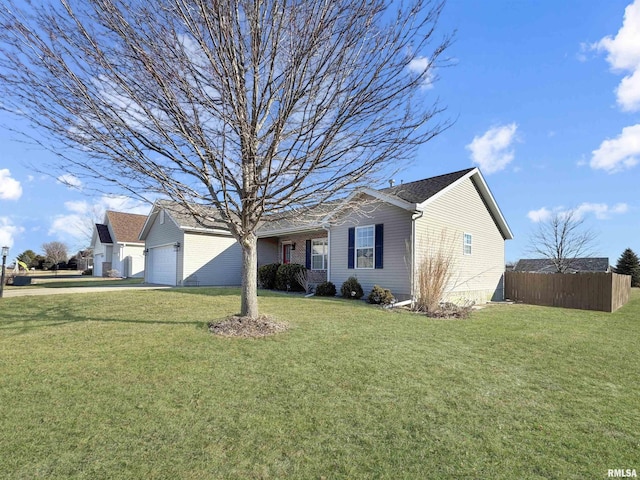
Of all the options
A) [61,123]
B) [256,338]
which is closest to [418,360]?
[256,338]

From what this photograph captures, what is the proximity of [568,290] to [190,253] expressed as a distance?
18073 mm

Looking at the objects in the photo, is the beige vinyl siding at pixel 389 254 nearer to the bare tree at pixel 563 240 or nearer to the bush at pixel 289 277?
the bush at pixel 289 277

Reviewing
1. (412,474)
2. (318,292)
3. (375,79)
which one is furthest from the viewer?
(318,292)

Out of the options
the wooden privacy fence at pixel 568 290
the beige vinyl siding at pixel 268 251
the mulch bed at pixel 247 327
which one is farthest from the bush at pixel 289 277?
the wooden privacy fence at pixel 568 290

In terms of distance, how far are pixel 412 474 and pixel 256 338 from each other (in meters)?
4.15

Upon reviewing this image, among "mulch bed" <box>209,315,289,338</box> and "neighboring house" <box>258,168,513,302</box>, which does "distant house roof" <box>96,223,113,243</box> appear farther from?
"mulch bed" <box>209,315,289,338</box>

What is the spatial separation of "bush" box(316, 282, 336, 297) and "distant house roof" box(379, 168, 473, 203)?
430 cm

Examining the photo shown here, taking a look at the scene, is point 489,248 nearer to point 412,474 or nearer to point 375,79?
point 375,79

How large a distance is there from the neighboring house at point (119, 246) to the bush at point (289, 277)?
16938mm

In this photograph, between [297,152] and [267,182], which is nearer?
[267,182]

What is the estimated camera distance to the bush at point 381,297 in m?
11.4

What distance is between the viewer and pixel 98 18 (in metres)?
5.29

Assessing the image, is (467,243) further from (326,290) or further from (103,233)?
(103,233)

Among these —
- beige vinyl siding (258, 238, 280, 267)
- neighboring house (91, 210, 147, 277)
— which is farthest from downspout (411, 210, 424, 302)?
neighboring house (91, 210, 147, 277)
